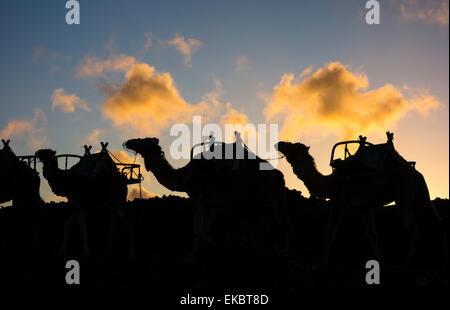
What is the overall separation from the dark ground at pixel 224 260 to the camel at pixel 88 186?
1059 millimetres

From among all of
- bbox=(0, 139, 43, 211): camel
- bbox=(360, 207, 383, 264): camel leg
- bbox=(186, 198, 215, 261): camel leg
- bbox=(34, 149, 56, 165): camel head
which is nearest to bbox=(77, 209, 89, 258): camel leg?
bbox=(0, 139, 43, 211): camel

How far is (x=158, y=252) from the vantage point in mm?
16453

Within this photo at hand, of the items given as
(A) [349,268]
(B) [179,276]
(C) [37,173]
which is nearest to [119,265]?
(B) [179,276]

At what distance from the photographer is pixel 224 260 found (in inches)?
500

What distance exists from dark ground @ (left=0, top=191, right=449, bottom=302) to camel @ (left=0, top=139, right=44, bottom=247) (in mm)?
216

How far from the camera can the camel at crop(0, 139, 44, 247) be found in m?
14.6

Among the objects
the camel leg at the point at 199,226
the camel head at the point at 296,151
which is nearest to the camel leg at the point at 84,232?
the camel leg at the point at 199,226

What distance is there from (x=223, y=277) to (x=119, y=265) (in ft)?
11.8

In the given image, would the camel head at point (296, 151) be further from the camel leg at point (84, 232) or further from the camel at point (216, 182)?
the camel leg at point (84, 232)

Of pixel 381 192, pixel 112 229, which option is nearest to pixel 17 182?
pixel 112 229

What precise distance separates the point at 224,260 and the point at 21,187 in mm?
6891
